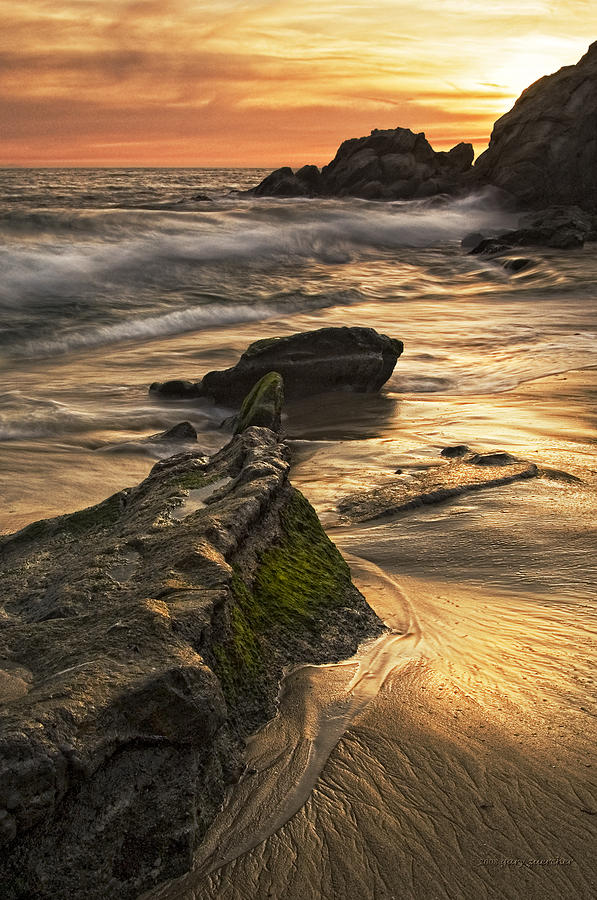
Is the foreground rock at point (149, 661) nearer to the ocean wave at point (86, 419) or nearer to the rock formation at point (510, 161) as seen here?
the ocean wave at point (86, 419)

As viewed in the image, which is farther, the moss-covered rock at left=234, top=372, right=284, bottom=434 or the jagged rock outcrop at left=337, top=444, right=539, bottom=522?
the moss-covered rock at left=234, top=372, right=284, bottom=434

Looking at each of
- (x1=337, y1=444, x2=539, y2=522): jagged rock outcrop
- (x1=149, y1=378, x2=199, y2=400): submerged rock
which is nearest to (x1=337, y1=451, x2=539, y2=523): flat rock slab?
(x1=337, y1=444, x2=539, y2=522): jagged rock outcrop

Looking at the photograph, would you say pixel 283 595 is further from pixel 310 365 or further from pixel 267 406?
pixel 310 365

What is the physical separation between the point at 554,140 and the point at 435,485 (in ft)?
122

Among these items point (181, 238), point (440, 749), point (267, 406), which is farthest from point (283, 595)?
point (181, 238)

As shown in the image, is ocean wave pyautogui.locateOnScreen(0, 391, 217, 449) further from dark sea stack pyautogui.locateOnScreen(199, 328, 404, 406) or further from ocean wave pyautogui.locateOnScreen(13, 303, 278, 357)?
ocean wave pyautogui.locateOnScreen(13, 303, 278, 357)

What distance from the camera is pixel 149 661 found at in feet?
6.17

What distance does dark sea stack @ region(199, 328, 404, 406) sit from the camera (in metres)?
8.16

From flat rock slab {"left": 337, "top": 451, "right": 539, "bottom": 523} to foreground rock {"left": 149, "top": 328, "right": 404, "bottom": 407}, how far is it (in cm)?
335

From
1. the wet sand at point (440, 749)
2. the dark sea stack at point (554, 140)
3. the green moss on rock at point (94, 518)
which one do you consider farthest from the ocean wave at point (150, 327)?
the dark sea stack at point (554, 140)

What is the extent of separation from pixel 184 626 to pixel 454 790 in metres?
0.76

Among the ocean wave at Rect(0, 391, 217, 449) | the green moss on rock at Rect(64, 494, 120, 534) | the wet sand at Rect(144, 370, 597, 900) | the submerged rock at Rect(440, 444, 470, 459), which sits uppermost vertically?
the green moss on rock at Rect(64, 494, 120, 534)

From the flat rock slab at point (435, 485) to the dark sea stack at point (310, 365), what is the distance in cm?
335

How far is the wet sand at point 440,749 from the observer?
1.71 meters
